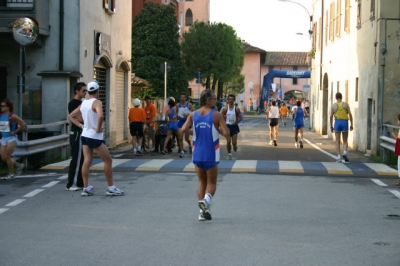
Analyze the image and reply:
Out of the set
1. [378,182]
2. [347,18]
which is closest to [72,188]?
[378,182]

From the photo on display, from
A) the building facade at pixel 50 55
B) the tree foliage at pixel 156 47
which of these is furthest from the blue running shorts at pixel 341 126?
the tree foliage at pixel 156 47

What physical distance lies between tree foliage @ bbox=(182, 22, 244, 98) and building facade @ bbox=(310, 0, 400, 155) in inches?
1512

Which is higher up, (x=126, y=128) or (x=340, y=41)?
(x=340, y=41)

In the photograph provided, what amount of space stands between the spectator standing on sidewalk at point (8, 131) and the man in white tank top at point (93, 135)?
318cm

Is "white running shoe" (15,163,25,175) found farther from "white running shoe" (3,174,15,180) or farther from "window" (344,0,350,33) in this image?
"window" (344,0,350,33)

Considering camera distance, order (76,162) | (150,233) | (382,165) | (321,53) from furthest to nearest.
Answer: (321,53)
(382,165)
(76,162)
(150,233)

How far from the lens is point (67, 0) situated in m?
21.6

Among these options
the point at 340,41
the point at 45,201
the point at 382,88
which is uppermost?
the point at 340,41

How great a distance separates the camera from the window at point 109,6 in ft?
82.9

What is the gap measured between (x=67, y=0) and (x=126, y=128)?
924 centimetres

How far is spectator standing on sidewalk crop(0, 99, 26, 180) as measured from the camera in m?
14.9

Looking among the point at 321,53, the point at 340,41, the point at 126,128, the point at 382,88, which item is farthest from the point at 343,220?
the point at 321,53

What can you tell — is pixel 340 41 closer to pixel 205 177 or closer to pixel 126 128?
pixel 126 128

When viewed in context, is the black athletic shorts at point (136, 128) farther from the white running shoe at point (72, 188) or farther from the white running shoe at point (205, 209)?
the white running shoe at point (205, 209)
